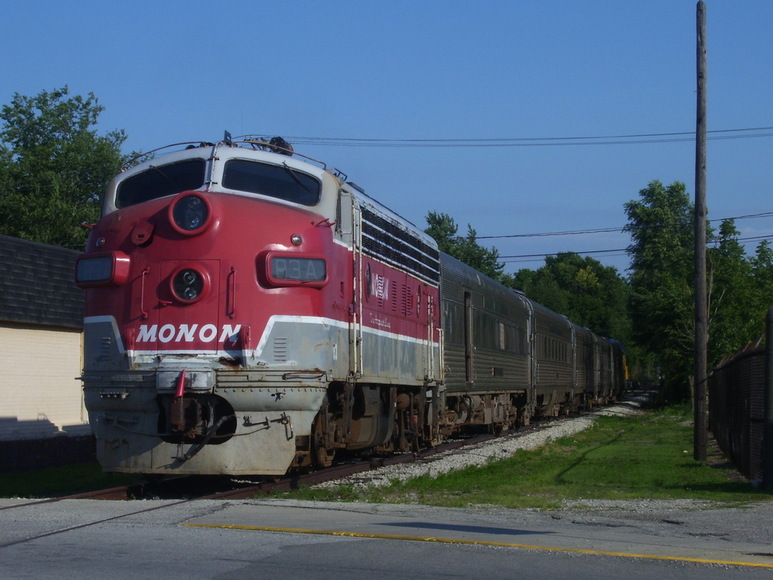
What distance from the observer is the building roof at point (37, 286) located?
1681cm

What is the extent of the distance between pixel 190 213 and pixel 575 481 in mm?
7007

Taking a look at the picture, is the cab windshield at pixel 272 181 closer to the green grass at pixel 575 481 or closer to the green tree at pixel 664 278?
the green grass at pixel 575 481

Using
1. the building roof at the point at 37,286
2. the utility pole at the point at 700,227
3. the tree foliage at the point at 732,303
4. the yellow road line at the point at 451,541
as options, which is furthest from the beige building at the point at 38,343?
the tree foliage at the point at 732,303

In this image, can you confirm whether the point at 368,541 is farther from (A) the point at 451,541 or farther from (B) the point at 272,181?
(B) the point at 272,181

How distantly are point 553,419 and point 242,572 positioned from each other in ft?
93.2

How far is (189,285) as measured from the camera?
35.6ft

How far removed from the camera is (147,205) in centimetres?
1137

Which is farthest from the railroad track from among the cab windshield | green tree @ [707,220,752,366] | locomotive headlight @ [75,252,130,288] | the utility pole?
green tree @ [707,220,752,366]

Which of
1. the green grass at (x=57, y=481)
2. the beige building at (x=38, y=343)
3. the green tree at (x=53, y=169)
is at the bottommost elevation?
the green grass at (x=57, y=481)

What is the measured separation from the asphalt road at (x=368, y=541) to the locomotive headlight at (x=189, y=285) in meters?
2.22

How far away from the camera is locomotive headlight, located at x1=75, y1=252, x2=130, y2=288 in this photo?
10984 mm

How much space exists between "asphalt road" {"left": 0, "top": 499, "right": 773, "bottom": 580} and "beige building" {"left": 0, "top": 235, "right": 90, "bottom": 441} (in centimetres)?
721

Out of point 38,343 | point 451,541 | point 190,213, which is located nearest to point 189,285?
point 190,213

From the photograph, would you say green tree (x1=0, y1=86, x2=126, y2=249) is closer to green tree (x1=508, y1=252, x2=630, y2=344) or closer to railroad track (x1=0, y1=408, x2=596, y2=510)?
railroad track (x1=0, y1=408, x2=596, y2=510)
